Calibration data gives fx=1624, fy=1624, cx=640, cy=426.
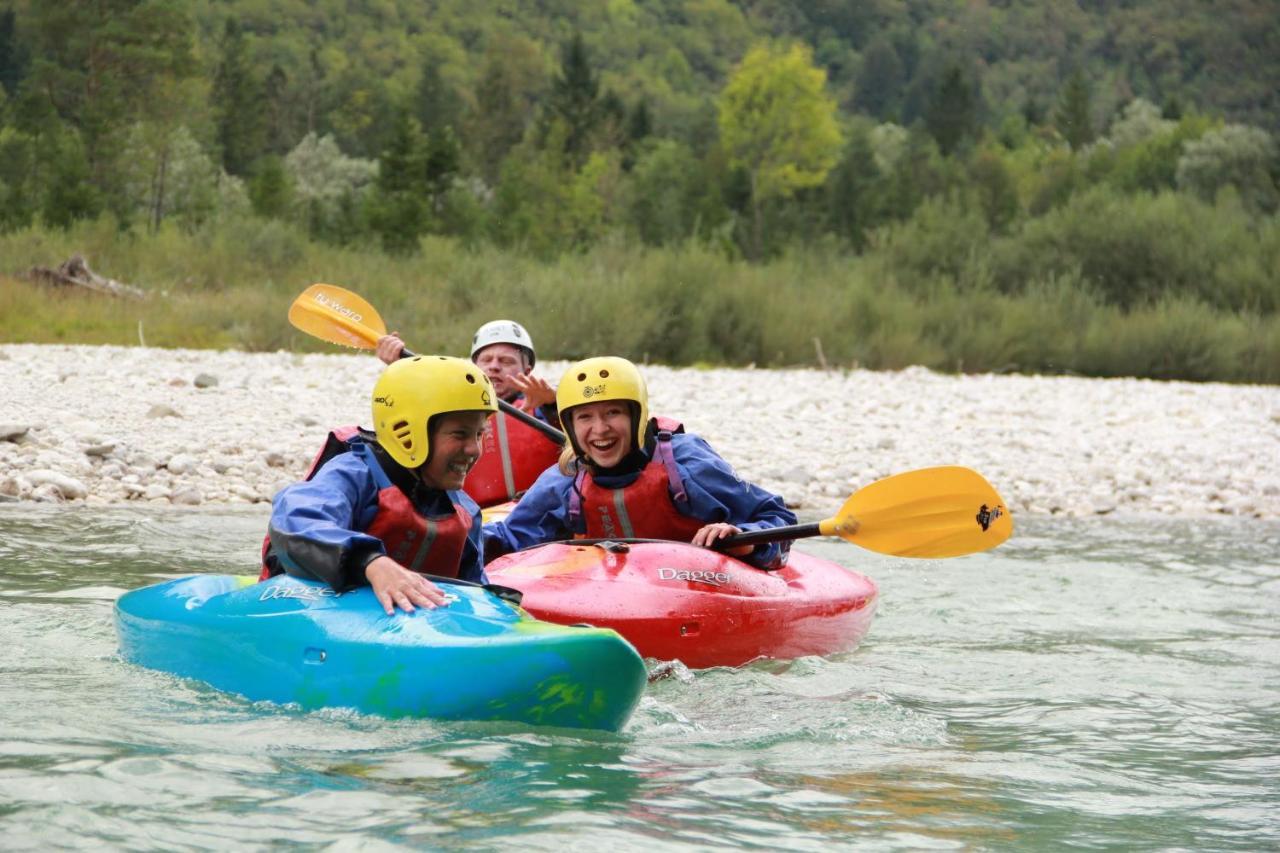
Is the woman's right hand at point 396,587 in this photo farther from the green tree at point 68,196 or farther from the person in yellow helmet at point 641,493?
the green tree at point 68,196

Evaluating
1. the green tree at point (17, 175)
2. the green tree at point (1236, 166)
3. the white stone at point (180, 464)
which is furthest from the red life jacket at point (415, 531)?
the green tree at point (1236, 166)

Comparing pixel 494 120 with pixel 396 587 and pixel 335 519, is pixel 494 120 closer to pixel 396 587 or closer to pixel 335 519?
pixel 335 519

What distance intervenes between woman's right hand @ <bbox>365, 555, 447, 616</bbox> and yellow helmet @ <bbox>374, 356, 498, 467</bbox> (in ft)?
1.14

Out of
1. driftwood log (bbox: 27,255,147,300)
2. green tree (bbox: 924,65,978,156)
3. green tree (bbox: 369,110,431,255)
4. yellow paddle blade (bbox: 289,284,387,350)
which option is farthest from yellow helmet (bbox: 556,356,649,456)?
green tree (bbox: 924,65,978,156)

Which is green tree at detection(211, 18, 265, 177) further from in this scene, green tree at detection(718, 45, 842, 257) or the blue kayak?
the blue kayak

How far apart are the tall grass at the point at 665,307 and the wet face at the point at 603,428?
35.7 ft

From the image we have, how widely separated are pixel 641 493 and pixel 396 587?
1801 millimetres

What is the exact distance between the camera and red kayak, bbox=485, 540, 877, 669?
4980mm

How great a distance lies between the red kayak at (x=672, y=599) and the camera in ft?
16.3

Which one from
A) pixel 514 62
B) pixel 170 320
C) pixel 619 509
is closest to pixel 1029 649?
pixel 619 509

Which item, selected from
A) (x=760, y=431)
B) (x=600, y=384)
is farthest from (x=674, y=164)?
(x=600, y=384)

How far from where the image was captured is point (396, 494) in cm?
425

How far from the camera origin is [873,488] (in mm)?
5430

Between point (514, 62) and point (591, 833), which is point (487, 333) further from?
point (514, 62)
